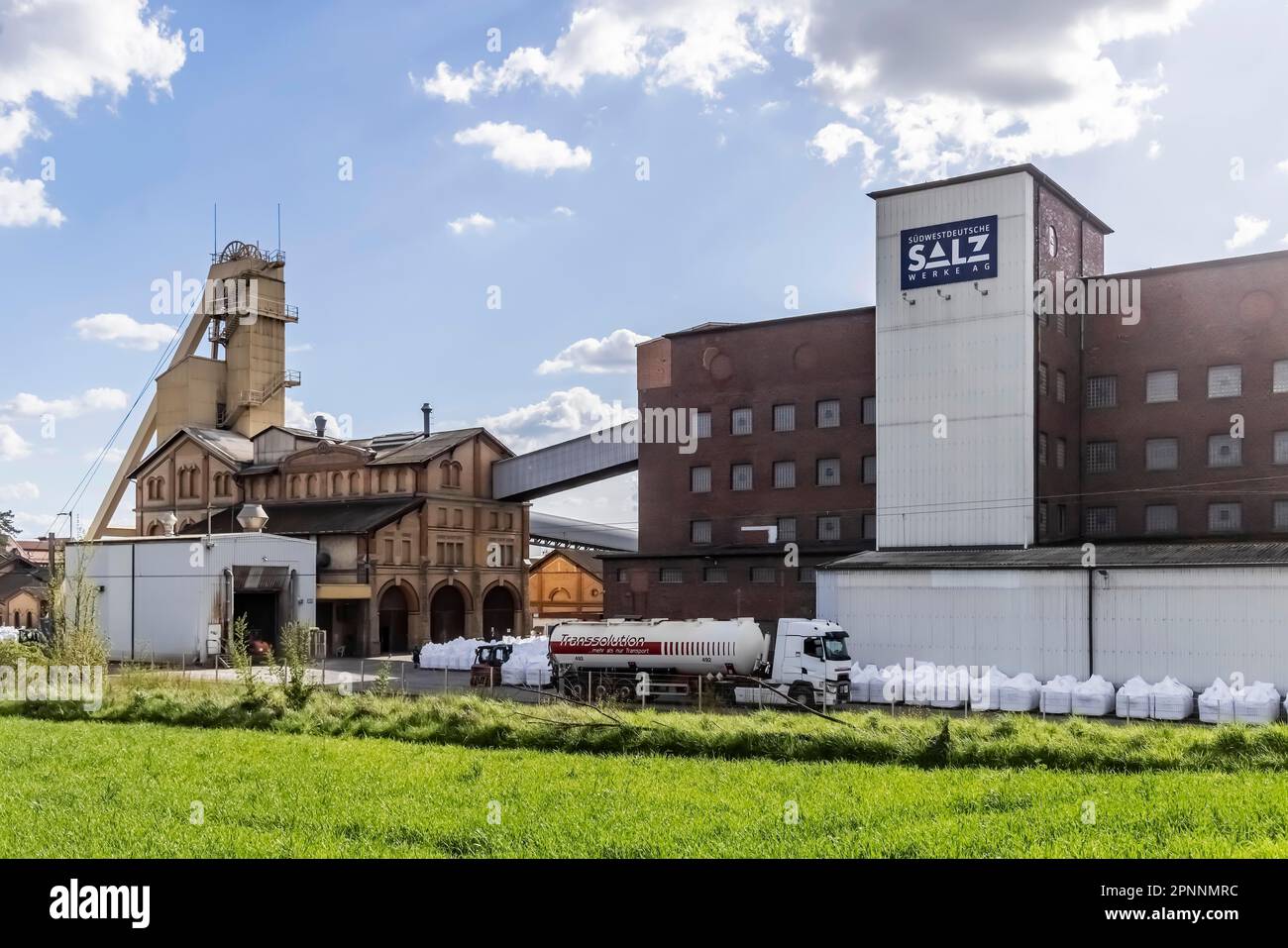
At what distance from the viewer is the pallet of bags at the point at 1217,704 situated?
2961 cm

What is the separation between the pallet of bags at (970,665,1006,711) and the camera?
107 ft

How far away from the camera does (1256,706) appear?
29.3 m

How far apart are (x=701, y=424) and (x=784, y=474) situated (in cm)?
490

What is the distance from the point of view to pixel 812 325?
5253 cm

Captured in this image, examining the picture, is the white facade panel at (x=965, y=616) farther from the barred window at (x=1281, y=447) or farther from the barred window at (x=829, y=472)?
the barred window at (x=1281, y=447)

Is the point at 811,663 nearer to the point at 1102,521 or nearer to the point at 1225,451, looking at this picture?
the point at 1102,521

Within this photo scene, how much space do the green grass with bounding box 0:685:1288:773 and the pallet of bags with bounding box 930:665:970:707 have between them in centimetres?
1102

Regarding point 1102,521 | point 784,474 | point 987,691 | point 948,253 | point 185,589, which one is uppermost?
point 948,253

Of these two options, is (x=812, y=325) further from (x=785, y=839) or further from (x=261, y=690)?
(x=785, y=839)

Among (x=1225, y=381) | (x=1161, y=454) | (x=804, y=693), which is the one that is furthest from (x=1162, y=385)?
(x=804, y=693)

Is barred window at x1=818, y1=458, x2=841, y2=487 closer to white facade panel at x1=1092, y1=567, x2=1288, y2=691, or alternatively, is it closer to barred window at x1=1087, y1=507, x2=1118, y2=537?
barred window at x1=1087, y1=507, x2=1118, y2=537

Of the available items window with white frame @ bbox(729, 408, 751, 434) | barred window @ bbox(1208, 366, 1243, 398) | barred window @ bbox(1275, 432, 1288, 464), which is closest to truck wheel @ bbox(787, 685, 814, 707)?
window with white frame @ bbox(729, 408, 751, 434)

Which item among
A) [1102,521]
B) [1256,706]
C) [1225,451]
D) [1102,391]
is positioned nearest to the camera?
[1256,706]
